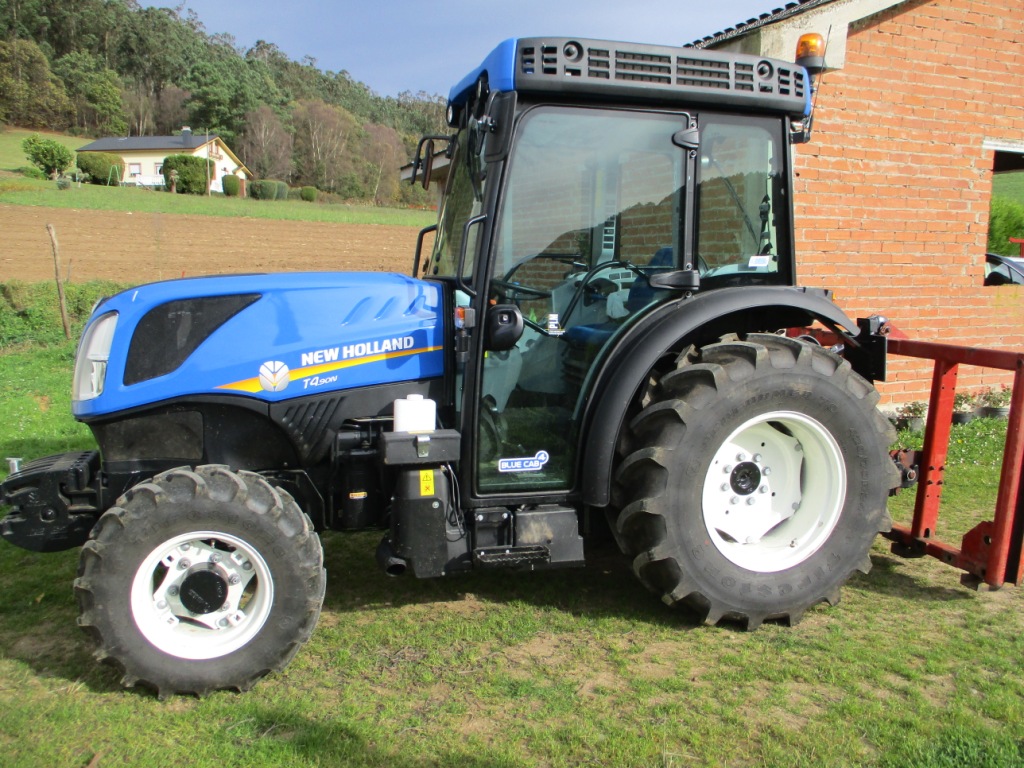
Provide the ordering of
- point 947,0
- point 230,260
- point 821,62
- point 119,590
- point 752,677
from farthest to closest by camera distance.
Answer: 1. point 230,260
2. point 947,0
3. point 821,62
4. point 752,677
5. point 119,590

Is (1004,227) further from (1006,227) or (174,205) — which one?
(174,205)

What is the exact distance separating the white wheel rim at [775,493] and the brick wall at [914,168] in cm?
317

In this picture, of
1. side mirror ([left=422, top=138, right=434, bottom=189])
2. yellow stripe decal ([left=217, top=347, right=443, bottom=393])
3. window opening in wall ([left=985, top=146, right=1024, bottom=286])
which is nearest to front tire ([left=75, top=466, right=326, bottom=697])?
yellow stripe decal ([left=217, top=347, right=443, bottom=393])

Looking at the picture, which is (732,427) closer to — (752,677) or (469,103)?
Result: (752,677)

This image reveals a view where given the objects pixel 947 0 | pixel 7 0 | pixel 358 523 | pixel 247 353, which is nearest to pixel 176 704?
pixel 358 523

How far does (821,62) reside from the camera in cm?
369

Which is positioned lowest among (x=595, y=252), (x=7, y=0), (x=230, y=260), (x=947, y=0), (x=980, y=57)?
(x=230, y=260)

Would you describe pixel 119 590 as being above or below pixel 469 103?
below

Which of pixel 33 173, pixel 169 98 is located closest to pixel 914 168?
pixel 33 173

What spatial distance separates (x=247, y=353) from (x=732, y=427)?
196cm

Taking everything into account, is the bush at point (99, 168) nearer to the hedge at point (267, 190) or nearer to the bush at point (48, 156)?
the bush at point (48, 156)

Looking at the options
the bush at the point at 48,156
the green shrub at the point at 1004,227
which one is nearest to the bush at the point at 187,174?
the bush at the point at 48,156

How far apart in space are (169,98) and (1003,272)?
8259 cm

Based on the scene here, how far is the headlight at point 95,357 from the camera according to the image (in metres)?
3.25
